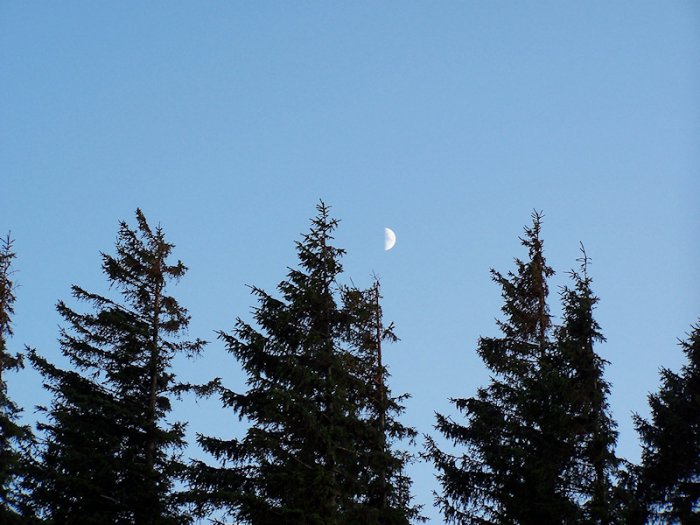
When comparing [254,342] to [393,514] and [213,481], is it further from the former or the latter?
[393,514]

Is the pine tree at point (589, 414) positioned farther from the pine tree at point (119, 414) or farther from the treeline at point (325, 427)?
A: the pine tree at point (119, 414)

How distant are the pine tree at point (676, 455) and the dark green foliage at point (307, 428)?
30.0 feet

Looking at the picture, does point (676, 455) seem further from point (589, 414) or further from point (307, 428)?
point (307, 428)

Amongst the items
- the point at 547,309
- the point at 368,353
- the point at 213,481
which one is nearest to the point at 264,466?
the point at 213,481

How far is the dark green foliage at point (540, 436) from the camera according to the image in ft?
81.4

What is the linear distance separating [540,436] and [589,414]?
5.57 feet

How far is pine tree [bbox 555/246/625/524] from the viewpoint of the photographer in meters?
24.2

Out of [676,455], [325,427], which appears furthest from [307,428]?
[676,455]

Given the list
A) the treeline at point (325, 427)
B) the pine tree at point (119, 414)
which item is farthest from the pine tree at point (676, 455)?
the pine tree at point (119, 414)

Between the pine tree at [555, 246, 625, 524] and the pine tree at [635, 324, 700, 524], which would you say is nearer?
the pine tree at [555, 246, 625, 524]

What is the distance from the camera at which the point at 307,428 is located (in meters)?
25.3

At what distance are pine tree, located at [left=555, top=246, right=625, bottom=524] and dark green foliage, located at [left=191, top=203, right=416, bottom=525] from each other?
16.6ft

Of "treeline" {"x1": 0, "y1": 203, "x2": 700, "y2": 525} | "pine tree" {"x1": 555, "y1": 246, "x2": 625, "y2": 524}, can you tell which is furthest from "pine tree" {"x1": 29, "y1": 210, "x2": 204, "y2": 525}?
"pine tree" {"x1": 555, "y1": 246, "x2": 625, "y2": 524}

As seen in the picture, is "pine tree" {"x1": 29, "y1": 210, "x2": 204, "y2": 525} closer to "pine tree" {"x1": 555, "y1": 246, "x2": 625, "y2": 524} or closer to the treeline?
the treeline
